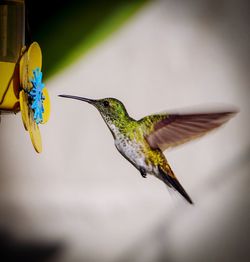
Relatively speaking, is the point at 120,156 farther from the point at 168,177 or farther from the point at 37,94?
the point at 37,94

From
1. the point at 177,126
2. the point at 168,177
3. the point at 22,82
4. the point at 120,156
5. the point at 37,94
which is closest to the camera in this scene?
the point at 22,82

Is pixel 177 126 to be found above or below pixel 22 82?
below

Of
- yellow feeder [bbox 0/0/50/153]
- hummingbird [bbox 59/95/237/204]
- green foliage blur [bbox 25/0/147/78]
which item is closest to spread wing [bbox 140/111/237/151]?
hummingbird [bbox 59/95/237/204]

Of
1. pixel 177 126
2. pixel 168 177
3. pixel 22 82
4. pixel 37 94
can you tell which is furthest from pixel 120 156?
pixel 22 82

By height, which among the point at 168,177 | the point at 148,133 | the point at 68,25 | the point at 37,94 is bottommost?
the point at 168,177

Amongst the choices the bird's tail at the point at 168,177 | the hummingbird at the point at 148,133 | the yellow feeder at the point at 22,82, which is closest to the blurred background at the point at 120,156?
the bird's tail at the point at 168,177

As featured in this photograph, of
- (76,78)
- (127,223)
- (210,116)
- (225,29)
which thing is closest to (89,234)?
(127,223)

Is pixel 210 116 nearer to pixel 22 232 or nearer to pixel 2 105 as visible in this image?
pixel 2 105

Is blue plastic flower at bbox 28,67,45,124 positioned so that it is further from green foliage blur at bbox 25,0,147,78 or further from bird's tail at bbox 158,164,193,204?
green foliage blur at bbox 25,0,147,78
